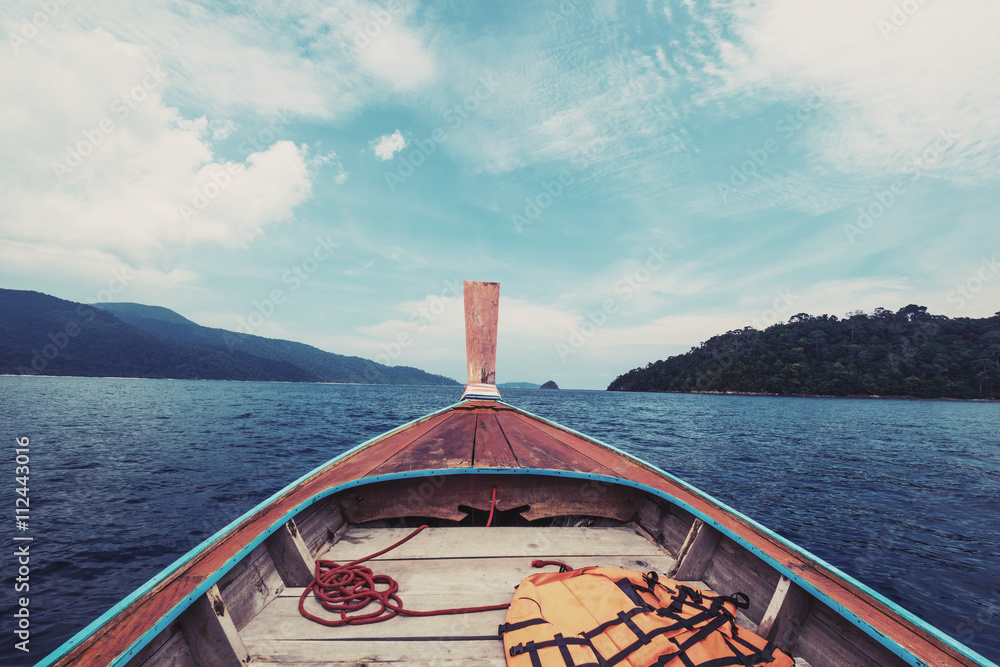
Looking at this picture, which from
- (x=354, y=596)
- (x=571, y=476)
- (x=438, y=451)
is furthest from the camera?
(x=438, y=451)

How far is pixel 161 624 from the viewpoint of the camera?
→ 1492mm

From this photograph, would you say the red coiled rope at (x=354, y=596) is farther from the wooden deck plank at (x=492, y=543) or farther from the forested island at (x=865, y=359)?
the forested island at (x=865, y=359)

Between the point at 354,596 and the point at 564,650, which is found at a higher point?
the point at 564,650

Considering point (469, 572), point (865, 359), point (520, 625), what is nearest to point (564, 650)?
point (520, 625)

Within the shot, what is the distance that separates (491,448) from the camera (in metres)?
4.22

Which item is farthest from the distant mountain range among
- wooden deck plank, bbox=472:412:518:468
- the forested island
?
the forested island

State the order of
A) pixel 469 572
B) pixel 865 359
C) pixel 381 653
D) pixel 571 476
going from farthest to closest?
pixel 865 359
pixel 571 476
pixel 469 572
pixel 381 653

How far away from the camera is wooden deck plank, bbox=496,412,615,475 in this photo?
367cm

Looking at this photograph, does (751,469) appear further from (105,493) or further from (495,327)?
(105,493)

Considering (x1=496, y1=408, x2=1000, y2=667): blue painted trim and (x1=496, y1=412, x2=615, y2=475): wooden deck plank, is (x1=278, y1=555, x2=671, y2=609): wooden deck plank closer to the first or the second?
(x1=496, y1=408, x2=1000, y2=667): blue painted trim

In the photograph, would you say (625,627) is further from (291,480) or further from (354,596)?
(291,480)

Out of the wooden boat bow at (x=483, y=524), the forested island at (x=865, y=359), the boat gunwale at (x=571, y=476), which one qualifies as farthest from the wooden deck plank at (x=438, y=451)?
the forested island at (x=865, y=359)

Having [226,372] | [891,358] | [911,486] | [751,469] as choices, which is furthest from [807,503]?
[226,372]

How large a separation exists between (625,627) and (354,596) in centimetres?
154
